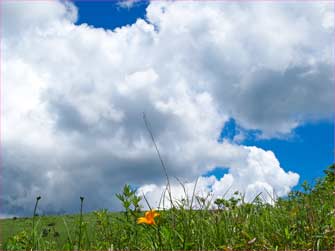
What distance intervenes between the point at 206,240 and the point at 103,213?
76.4 inches

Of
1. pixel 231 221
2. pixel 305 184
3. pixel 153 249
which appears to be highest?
pixel 305 184

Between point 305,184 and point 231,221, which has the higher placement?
point 305,184

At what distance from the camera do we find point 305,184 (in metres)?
9.70

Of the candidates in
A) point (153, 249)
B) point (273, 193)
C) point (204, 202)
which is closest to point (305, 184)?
point (273, 193)

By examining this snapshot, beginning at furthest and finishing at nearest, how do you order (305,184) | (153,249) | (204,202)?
(305,184) → (204,202) → (153,249)

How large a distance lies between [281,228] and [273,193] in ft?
5.35

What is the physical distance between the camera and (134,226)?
5.57 meters

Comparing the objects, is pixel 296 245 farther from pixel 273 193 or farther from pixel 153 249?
pixel 273 193

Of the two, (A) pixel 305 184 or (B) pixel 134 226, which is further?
(A) pixel 305 184

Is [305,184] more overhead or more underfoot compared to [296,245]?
more overhead

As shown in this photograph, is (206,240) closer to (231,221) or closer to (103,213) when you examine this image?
(231,221)

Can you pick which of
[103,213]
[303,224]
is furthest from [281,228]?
[103,213]

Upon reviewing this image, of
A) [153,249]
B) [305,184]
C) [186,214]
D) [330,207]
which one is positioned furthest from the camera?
[305,184]

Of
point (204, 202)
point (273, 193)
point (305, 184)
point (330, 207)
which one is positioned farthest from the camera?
point (305, 184)
